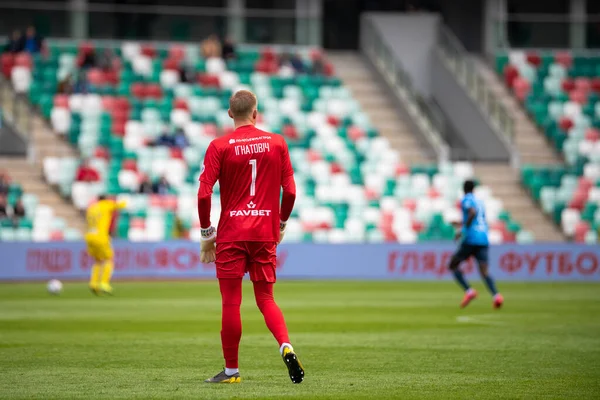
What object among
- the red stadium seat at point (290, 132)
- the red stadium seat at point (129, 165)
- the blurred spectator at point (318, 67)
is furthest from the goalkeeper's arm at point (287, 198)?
the blurred spectator at point (318, 67)

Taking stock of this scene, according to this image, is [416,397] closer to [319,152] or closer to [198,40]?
[319,152]

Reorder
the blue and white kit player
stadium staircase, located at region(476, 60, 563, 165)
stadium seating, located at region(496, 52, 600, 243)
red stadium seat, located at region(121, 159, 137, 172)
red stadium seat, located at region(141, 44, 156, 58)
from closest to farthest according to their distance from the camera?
1. the blue and white kit player
2. red stadium seat, located at region(121, 159, 137, 172)
3. stadium seating, located at region(496, 52, 600, 243)
4. red stadium seat, located at region(141, 44, 156, 58)
5. stadium staircase, located at region(476, 60, 563, 165)

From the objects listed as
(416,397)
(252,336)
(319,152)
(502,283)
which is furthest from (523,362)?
(319,152)

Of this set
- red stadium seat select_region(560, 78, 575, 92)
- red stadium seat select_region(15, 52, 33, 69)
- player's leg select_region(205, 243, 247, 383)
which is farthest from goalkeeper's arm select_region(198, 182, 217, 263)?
red stadium seat select_region(560, 78, 575, 92)

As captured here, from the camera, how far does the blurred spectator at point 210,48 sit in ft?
119

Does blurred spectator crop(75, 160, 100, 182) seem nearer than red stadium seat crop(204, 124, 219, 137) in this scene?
Yes

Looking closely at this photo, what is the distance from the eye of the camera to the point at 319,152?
33.8 m

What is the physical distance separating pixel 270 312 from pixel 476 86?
2937 centimetres

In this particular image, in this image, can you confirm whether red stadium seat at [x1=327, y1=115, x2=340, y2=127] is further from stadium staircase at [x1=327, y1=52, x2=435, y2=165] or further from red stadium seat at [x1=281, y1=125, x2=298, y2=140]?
stadium staircase at [x1=327, y1=52, x2=435, y2=165]

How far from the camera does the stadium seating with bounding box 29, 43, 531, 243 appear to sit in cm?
3072

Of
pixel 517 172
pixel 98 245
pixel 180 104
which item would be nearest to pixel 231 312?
pixel 98 245

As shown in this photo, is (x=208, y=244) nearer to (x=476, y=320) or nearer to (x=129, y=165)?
(x=476, y=320)

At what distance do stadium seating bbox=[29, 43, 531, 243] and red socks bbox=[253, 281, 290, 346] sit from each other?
1996 cm

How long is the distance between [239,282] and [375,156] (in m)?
25.4
